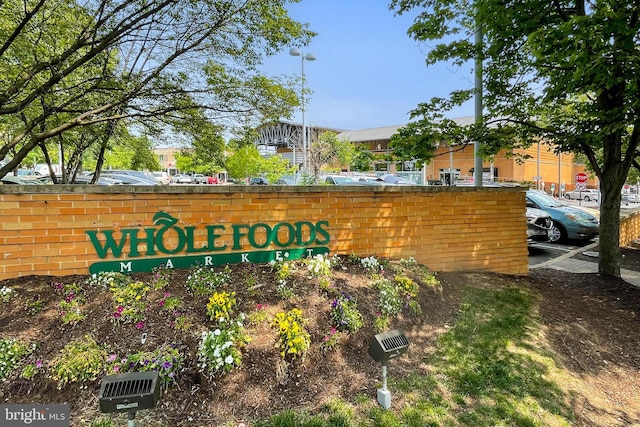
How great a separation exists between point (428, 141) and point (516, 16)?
2.05m

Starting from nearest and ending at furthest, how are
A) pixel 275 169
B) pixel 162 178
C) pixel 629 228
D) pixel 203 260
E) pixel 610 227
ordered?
pixel 203 260 → pixel 610 227 → pixel 629 228 → pixel 275 169 → pixel 162 178

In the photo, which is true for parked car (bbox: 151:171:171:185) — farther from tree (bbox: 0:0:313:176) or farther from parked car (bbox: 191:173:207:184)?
tree (bbox: 0:0:313:176)

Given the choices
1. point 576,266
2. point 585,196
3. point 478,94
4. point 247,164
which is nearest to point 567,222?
point 576,266

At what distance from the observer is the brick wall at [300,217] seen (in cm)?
344

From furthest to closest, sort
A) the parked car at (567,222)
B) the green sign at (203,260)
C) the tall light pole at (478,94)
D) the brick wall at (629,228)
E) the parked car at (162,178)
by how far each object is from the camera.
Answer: the parked car at (162,178) → the brick wall at (629,228) → the parked car at (567,222) → the tall light pole at (478,94) → the green sign at (203,260)

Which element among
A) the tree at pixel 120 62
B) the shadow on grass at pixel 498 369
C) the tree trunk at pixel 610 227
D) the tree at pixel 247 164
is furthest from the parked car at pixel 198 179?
the shadow on grass at pixel 498 369

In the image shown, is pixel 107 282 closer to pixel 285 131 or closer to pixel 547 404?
pixel 547 404

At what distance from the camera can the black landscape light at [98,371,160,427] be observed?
1.85 meters

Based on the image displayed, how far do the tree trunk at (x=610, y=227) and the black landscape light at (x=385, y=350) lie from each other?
17.7 ft

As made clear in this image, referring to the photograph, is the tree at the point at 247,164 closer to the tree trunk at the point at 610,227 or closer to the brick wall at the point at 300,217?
the brick wall at the point at 300,217

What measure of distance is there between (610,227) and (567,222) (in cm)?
498

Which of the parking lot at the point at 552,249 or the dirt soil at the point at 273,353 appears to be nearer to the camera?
the dirt soil at the point at 273,353

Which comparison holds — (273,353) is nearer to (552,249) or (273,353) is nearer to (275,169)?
(552,249)

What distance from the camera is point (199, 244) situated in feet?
13.2
